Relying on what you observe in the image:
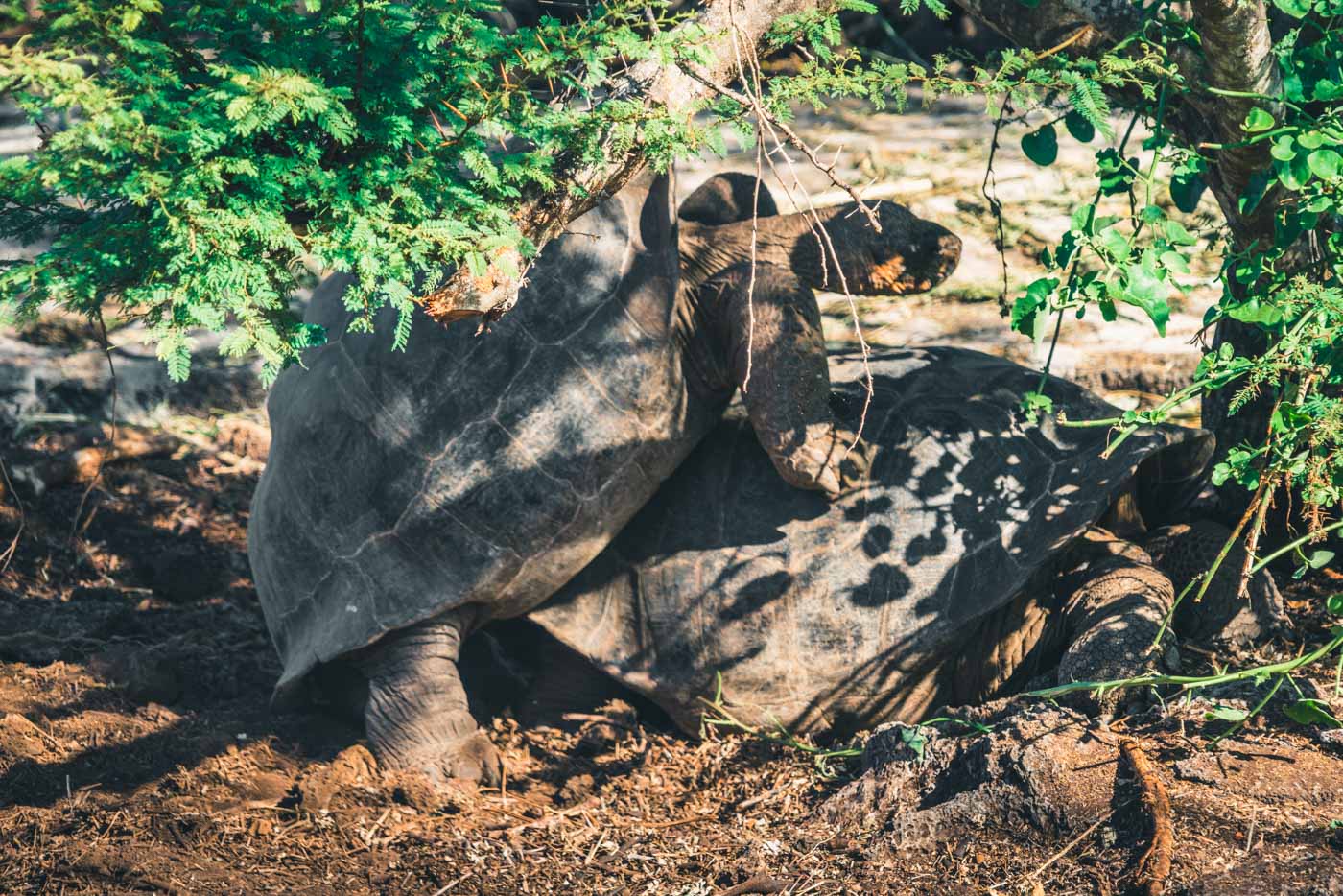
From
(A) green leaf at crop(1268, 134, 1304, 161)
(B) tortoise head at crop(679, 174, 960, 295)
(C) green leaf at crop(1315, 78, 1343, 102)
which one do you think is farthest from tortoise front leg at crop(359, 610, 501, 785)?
(C) green leaf at crop(1315, 78, 1343, 102)

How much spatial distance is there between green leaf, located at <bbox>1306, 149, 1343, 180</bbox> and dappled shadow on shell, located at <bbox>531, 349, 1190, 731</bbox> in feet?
4.78

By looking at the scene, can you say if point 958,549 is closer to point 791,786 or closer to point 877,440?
point 877,440

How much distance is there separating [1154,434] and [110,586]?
4312 millimetres

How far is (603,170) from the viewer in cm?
294

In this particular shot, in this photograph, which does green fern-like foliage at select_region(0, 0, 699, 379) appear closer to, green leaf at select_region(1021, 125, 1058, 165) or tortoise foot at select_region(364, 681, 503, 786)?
green leaf at select_region(1021, 125, 1058, 165)

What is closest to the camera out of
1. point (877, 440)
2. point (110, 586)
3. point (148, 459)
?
point (877, 440)

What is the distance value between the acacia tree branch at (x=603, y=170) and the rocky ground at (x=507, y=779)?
611 millimetres

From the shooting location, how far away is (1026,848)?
2.85 m

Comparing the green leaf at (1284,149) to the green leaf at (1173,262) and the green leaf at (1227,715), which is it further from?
the green leaf at (1227,715)

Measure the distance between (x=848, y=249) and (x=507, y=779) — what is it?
7.96ft

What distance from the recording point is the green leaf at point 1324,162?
8.56 feet

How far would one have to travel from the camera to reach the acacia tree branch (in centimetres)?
267

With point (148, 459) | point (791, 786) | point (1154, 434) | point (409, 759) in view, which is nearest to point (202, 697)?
point (409, 759)

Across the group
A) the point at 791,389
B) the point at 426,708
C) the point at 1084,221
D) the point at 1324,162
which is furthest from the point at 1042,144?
the point at 426,708
